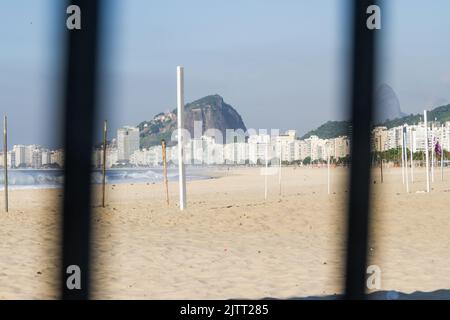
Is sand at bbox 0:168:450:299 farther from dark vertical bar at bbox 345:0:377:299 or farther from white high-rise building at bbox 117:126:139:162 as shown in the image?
white high-rise building at bbox 117:126:139:162

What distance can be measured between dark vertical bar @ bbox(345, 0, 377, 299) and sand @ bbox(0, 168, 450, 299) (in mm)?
69

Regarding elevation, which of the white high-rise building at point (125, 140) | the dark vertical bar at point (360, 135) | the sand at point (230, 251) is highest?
the white high-rise building at point (125, 140)

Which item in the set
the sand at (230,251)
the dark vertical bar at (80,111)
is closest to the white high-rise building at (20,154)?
the sand at (230,251)

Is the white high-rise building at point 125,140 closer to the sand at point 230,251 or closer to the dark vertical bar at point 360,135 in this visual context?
the sand at point 230,251

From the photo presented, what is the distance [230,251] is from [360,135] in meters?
4.85

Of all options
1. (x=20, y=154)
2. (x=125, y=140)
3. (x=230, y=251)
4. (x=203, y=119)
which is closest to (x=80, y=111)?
(x=230, y=251)

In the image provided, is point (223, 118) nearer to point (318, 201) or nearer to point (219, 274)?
point (318, 201)

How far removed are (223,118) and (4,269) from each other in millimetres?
61110

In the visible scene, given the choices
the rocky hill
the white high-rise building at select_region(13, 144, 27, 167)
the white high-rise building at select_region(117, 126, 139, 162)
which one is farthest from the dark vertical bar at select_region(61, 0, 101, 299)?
the rocky hill

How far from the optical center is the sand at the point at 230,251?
4.34 meters

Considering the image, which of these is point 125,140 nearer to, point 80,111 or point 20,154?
point 80,111

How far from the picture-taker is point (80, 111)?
→ 1674 millimetres

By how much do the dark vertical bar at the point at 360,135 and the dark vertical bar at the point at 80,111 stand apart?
0.68m

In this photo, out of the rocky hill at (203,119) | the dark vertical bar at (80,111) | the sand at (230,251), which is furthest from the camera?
the rocky hill at (203,119)
